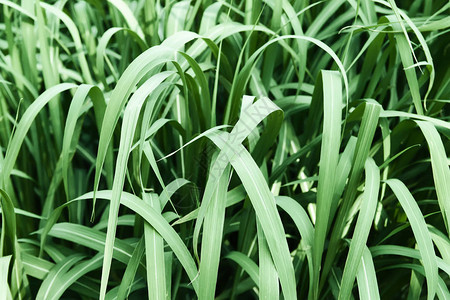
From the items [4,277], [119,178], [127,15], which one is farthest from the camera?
[127,15]

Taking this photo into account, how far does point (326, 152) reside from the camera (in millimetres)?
564

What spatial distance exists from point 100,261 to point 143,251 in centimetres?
10

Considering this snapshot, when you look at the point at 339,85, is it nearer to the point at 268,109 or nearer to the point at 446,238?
the point at 268,109

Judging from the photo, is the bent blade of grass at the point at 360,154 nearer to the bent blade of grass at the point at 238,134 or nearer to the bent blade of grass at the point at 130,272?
the bent blade of grass at the point at 238,134

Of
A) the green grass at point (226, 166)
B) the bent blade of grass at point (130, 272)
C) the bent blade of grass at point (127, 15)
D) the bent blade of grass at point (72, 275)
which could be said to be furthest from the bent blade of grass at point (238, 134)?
the bent blade of grass at point (127, 15)

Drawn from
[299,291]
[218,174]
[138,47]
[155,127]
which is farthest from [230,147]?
[138,47]

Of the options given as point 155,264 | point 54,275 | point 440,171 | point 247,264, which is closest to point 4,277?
point 54,275

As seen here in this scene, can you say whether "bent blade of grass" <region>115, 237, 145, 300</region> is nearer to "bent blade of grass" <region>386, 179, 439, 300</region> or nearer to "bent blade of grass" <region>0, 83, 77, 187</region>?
"bent blade of grass" <region>0, 83, 77, 187</region>

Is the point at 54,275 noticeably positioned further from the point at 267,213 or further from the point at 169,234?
the point at 267,213

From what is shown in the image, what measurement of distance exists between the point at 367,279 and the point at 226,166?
0.71 feet

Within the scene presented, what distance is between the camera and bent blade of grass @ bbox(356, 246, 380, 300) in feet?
1.86

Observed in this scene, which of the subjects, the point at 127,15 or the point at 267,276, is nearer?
the point at 267,276

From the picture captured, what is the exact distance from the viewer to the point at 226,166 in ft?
1.83

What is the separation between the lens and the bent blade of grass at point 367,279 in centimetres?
57
